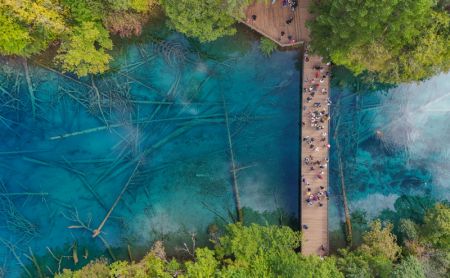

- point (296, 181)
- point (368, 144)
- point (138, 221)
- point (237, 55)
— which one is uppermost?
point (237, 55)

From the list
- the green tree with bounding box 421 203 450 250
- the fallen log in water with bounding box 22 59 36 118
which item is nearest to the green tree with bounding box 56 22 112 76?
the fallen log in water with bounding box 22 59 36 118

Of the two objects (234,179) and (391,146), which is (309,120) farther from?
(234,179)

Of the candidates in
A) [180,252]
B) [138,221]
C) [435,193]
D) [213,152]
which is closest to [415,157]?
[435,193]

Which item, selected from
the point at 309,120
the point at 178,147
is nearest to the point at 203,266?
the point at 178,147

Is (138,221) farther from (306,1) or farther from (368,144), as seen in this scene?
(306,1)

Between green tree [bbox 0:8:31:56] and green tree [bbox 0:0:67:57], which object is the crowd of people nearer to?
green tree [bbox 0:0:67:57]

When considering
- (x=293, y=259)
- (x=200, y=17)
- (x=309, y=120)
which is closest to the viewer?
(x=200, y=17)

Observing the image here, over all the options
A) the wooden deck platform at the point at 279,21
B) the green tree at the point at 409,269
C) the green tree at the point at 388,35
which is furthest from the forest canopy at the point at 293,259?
the wooden deck platform at the point at 279,21
